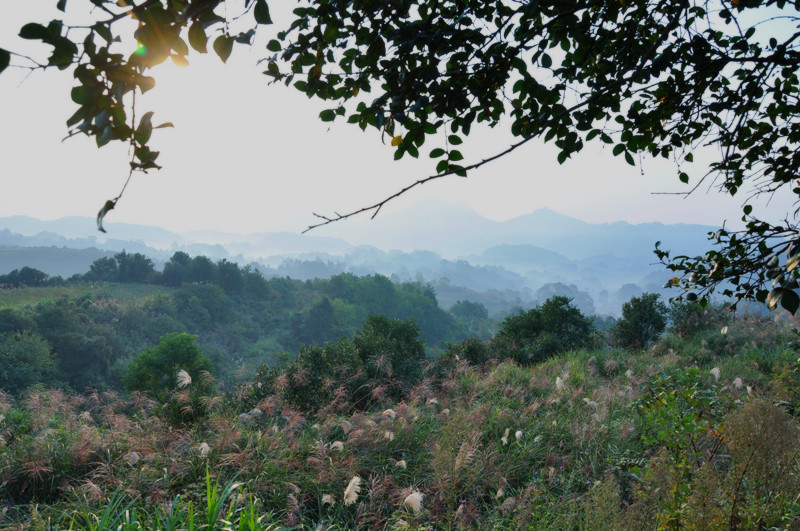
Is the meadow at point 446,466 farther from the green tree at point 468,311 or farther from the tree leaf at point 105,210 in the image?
the green tree at point 468,311

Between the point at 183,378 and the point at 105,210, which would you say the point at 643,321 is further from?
the point at 105,210

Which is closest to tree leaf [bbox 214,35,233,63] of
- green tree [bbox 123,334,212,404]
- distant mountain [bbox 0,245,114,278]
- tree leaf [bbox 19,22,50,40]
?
tree leaf [bbox 19,22,50,40]

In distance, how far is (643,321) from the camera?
13328mm

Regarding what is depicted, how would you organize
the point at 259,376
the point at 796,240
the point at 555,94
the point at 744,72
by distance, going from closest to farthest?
the point at 796,240 → the point at 555,94 → the point at 744,72 → the point at 259,376

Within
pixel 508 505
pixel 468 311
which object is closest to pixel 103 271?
pixel 468 311

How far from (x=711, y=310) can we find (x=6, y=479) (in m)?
15.5

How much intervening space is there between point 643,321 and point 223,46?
1492 cm

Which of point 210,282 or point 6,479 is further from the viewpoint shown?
point 210,282

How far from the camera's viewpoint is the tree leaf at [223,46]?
115 centimetres

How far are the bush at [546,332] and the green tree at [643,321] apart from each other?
3.67 feet

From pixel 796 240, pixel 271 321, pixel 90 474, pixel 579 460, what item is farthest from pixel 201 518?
pixel 271 321

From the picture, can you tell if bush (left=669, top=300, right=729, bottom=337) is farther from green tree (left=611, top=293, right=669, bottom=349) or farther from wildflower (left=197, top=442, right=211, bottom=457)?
wildflower (left=197, top=442, right=211, bottom=457)

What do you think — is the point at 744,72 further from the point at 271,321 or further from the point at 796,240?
the point at 271,321

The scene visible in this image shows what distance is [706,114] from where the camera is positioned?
2373 mm
